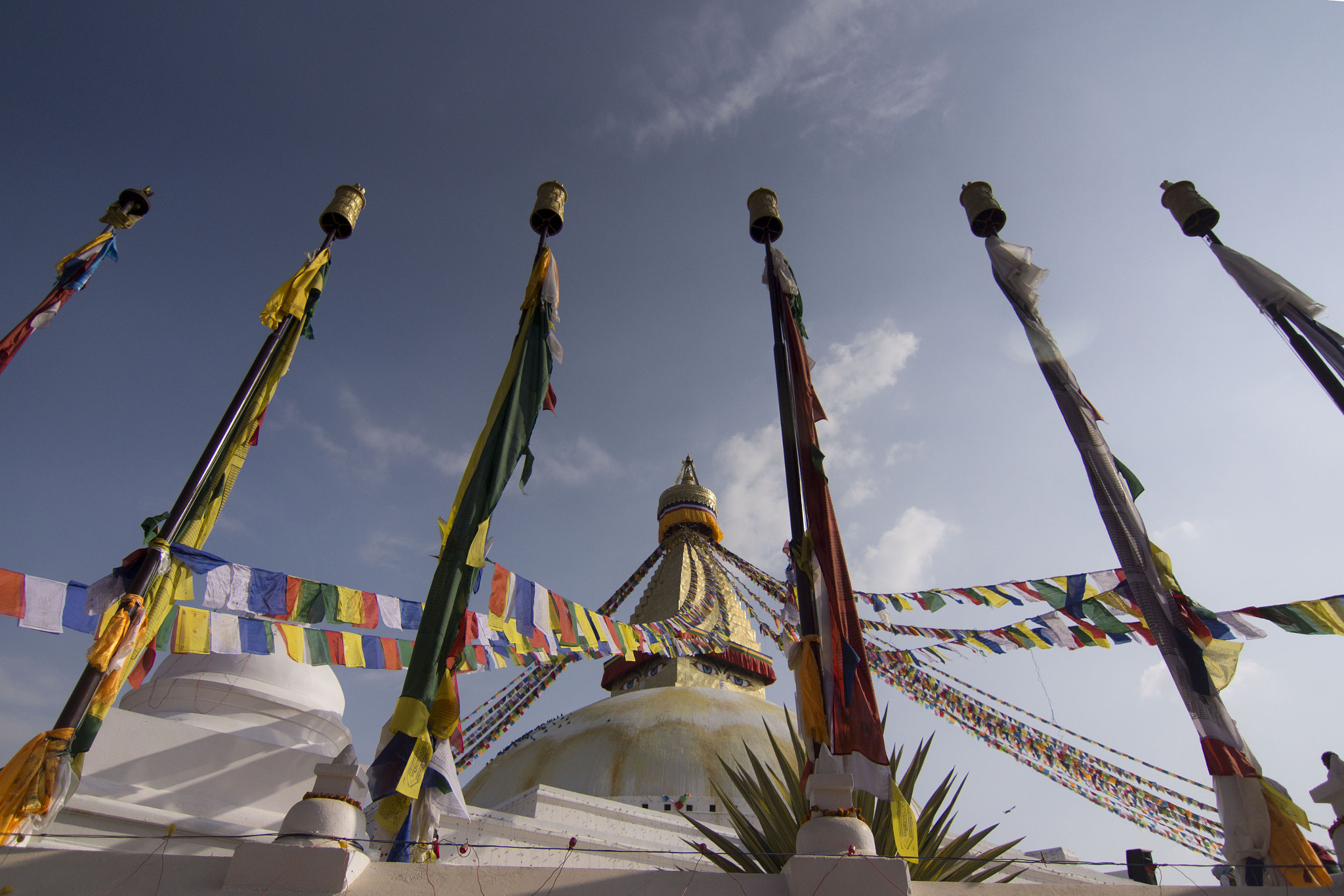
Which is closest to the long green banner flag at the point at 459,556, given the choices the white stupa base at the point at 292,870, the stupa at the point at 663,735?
the white stupa base at the point at 292,870

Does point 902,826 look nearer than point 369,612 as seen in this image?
Yes

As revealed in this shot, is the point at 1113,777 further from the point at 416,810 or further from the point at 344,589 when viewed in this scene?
the point at 344,589

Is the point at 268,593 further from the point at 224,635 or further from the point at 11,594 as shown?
the point at 11,594

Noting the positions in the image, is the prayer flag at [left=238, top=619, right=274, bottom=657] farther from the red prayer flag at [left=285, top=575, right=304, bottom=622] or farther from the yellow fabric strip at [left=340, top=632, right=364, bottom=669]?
the yellow fabric strip at [left=340, top=632, right=364, bottom=669]

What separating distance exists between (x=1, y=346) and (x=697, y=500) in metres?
18.5

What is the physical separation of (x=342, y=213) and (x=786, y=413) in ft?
19.1

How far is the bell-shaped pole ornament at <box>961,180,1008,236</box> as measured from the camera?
26.8 ft

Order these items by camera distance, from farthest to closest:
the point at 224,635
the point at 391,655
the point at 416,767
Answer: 1. the point at 391,655
2. the point at 224,635
3. the point at 416,767

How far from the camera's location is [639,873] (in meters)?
3.55

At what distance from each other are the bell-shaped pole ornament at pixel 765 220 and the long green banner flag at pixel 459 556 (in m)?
2.27

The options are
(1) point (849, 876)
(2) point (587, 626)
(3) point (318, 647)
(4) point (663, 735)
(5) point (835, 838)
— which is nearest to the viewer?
(1) point (849, 876)

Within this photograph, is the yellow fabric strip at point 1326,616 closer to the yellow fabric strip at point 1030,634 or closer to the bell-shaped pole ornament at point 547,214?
the yellow fabric strip at point 1030,634

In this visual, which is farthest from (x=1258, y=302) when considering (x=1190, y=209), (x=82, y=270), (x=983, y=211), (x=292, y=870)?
(x=82, y=270)

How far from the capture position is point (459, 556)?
522 centimetres
